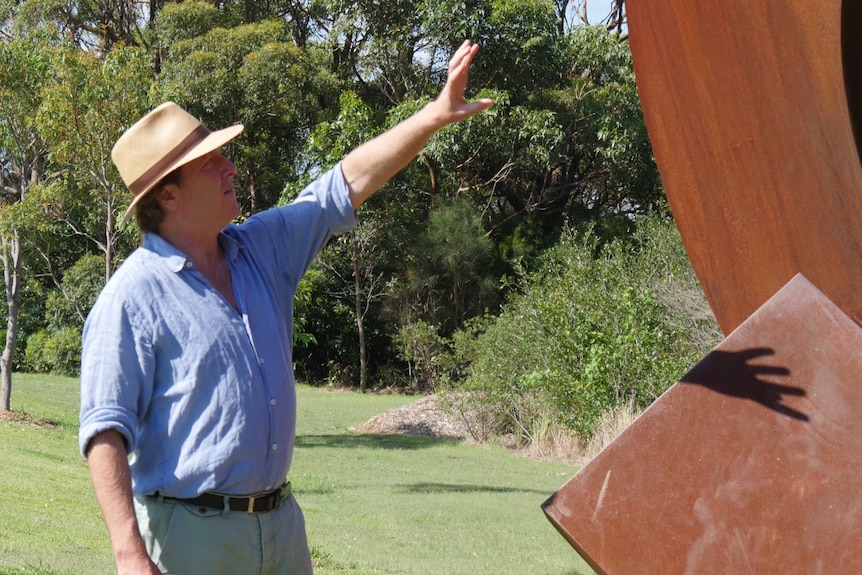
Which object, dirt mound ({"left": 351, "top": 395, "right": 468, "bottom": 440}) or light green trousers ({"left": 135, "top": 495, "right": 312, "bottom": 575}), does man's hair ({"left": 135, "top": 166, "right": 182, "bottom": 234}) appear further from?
dirt mound ({"left": 351, "top": 395, "right": 468, "bottom": 440})

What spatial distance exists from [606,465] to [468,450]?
1316 cm

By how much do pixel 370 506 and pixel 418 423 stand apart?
27.5 feet

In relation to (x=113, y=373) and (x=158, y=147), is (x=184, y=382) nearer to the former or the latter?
(x=113, y=373)

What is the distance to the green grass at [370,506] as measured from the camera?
6.75 m

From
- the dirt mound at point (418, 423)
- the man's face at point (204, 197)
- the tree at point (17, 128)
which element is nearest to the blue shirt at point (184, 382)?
the man's face at point (204, 197)

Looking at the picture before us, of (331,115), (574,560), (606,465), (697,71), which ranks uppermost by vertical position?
(331,115)

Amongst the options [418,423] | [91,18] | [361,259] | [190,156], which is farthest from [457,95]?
[91,18]

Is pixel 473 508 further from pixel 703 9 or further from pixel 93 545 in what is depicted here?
pixel 703 9

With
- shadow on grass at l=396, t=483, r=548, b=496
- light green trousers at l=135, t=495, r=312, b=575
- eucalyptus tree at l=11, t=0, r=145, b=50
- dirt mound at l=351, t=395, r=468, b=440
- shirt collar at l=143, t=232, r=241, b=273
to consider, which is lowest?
dirt mound at l=351, t=395, r=468, b=440

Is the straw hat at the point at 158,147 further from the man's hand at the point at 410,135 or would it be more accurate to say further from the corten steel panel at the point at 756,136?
the corten steel panel at the point at 756,136

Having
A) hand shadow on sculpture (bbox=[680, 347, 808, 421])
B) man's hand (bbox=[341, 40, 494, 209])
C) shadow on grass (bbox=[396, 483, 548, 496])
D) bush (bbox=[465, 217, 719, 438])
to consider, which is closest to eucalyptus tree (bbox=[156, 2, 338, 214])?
bush (bbox=[465, 217, 719, 438])

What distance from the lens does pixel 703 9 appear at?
2.75 meters

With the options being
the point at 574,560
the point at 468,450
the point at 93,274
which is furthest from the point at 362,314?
the point at 574,560

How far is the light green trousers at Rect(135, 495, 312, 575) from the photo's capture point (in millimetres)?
2570
